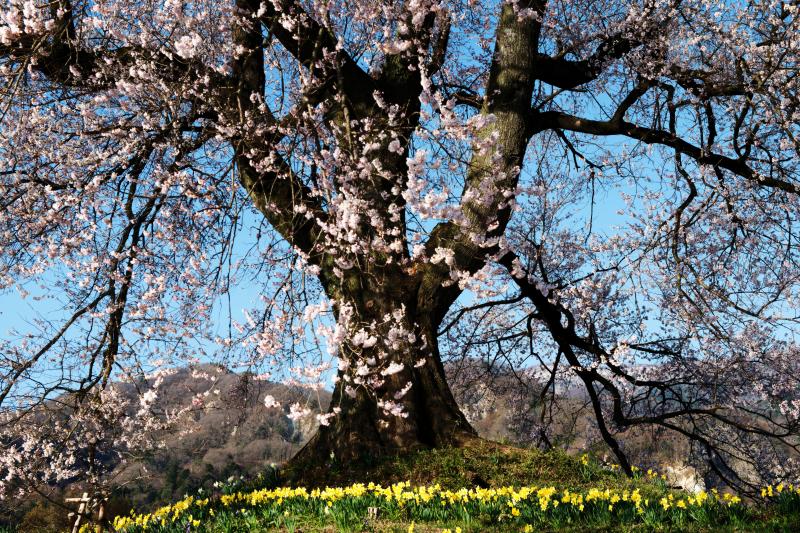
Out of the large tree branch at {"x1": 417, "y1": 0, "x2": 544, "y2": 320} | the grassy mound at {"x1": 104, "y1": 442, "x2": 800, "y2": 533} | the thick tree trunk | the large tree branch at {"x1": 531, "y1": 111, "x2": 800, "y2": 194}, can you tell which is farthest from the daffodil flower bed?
the large tree branch at {"x1": 531, "y1": 111, "x2": 800, "y2": 194}

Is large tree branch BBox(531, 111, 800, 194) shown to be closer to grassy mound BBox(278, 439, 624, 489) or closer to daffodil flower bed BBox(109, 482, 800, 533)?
grassy mound BBox(278, 439, 624, 489)

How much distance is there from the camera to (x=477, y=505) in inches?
197

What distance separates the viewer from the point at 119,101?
24.8 feet

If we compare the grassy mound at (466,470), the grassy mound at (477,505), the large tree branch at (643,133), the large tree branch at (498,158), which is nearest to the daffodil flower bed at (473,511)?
the grassy mound at (477,505)

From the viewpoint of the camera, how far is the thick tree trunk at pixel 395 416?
7.58 meters

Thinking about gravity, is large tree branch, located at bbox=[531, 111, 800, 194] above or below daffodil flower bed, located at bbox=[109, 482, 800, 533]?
above

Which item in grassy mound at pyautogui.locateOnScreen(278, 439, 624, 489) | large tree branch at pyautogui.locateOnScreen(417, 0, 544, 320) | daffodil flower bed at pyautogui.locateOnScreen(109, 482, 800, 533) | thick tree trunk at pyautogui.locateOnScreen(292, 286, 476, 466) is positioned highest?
large tree branch at pyautogui.locateOnScreen(417, 0, 544, 320)

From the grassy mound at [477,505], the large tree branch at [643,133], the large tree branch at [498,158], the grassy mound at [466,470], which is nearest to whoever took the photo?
the grassy mound at [477,505]

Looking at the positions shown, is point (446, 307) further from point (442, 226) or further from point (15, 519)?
point (15, 519)

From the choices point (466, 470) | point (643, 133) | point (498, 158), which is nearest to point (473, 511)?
point (466, 470)

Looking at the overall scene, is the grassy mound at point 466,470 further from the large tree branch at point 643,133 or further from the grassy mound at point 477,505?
the large tree branch at point 643,133

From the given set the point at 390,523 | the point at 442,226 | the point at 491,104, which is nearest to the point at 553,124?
the point at 491,104

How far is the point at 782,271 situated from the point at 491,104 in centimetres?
837

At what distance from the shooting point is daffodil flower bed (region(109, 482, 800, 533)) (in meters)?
4.70
